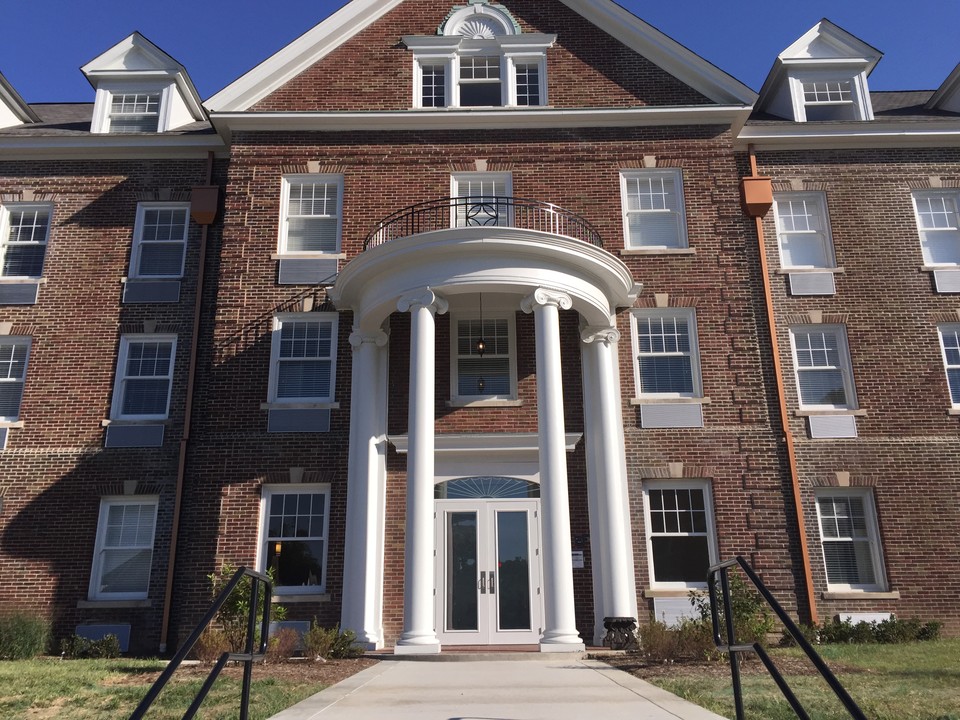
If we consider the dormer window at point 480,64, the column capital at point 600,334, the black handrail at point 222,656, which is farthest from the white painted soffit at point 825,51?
the black handrail at point 222,656

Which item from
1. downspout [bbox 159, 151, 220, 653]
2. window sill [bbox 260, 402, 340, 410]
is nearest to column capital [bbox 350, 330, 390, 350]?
window sill [bbox 260, 402, 340, 410]

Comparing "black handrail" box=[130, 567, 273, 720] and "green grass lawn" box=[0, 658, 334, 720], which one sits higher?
"black handrail" box=[130, 567, 273, 720]

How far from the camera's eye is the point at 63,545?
15.8 meters

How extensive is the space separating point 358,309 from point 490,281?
3.13 m

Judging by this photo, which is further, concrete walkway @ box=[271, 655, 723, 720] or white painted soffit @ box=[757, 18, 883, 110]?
white painted soffit @ box=[757, 18, 883, 110]

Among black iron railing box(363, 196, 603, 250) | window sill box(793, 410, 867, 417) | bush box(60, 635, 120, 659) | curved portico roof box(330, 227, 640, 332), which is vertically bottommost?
bush box(60, 635, 120, 659)

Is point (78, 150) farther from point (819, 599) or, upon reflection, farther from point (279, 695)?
point (819, 599)

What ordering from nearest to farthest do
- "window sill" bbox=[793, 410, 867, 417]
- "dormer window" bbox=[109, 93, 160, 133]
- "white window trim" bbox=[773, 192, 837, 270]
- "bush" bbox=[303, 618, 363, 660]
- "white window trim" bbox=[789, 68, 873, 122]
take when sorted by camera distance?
"bush" bbox=[303, 618, 363, 660] < "window sill" bbox=[793, 410, 867, 417] < "white window trim" bbox=[773, 192, 837, 270] < "white window trim" bbox=[789, 68, 873, 122] < "dormer window" bbox=[109, 93, 160, 133]

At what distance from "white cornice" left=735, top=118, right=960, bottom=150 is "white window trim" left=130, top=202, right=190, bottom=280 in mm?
12522

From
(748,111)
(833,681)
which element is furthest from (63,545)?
(748,111)

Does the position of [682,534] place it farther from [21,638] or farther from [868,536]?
[21,638]

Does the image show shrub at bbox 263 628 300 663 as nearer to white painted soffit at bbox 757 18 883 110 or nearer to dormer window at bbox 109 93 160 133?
dormer window at bbox 109 93 160 133

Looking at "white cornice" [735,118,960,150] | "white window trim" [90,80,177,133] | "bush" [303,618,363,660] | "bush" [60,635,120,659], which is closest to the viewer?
"bush" [303,618,363,660]

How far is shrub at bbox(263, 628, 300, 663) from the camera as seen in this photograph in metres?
12.2
